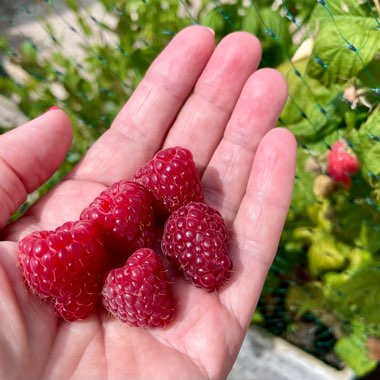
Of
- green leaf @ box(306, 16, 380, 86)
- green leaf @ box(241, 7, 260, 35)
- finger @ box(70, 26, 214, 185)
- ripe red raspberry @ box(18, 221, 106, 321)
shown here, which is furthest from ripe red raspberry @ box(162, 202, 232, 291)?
green leaf @ box(241, 7, 260, 35)

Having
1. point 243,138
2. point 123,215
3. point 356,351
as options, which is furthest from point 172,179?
point 356,351

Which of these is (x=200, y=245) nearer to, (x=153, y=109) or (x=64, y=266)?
(x=64, y=266)

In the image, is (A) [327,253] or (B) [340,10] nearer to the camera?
(B) [340,10]

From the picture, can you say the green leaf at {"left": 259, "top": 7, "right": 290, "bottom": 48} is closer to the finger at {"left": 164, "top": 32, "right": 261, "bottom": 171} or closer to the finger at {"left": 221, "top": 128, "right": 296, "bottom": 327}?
the finger at {"left": 164, "top": 32, "right": 261, "bottom": 171}

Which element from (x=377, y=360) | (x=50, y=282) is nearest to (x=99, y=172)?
(x=50, y=282)

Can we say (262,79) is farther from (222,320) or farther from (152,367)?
(152,367)

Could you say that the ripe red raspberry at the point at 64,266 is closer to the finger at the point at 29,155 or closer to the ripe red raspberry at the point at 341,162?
the finger at the point at 29,155
